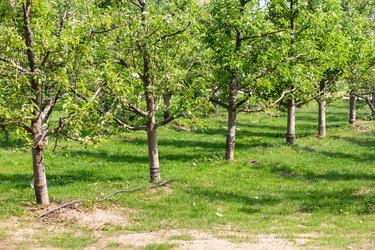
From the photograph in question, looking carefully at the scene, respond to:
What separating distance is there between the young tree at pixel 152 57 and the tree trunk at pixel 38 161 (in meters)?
3.86

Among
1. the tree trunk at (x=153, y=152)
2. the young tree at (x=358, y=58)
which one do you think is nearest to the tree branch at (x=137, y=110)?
the tree trunk at (x=153, y=152)

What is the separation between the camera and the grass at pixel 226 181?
698 inches

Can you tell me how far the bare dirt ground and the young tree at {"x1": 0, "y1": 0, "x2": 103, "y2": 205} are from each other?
5.82 feet

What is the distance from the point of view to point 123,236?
604 inches

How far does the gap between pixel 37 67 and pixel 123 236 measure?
5.99 metres

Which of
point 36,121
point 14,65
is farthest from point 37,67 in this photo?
point 36,121

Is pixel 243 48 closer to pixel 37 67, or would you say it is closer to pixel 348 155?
pixel 348 155

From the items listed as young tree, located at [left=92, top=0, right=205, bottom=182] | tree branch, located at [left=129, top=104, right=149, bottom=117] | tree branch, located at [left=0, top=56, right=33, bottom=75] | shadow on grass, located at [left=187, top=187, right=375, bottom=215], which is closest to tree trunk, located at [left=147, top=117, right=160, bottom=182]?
young tree, located at [left=92, top=0, right=205, bottom=182]

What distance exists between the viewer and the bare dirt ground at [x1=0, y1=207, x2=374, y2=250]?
1421 centimetres

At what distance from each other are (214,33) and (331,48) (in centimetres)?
812

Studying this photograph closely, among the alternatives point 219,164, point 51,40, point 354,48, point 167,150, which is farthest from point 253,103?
point 51,40

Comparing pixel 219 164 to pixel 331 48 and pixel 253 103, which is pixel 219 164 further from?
pixel 331 48

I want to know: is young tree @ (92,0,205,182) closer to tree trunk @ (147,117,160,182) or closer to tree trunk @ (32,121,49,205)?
tree trunk @ (147,117,160,182)

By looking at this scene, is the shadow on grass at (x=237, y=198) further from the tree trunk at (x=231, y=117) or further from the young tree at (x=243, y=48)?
the tree trunk at (x=231, y=117)
